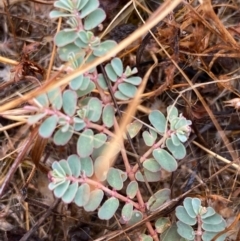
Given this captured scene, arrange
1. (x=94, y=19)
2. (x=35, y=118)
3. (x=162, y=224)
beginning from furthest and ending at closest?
(x=162, y=224), (x=94, y=19), (x=35, y=118)

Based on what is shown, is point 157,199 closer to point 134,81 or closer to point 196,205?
point 196,205

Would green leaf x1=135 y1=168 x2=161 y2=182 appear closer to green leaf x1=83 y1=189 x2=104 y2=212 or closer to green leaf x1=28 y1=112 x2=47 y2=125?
green leaf x1=83 y1=189 x2=104 y2=212

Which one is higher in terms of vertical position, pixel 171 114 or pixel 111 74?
pixel 111 74

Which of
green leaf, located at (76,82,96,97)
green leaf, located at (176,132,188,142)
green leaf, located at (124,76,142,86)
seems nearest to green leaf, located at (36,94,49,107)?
green leaf, located at (76,82,96,97)

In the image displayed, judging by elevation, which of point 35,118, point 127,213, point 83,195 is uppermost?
point 35,118

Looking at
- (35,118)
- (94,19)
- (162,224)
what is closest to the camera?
(35,118)

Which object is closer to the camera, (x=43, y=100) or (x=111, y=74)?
(x=43, y=100)

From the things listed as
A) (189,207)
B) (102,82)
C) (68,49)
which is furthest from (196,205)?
(68,49)
